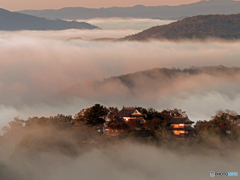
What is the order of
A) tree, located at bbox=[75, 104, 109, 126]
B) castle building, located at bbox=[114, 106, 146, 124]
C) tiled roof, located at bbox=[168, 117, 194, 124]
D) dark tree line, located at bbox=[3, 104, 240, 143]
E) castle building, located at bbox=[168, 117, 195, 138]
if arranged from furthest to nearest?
tree, located at bbox=[75, 104, 109, 126], castle building, located at bbox=[114, 106, 146, 124], tiled roof, located at bbox=[168, 117, 194, 124], castle building, located at bbox=[168, 117, 195, 138], dark tree line, located at bbox=[3, 104, 240, 143]

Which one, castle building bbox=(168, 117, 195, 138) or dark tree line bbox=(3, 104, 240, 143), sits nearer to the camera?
dark tree line bbox=(3, 104, 240, 143)

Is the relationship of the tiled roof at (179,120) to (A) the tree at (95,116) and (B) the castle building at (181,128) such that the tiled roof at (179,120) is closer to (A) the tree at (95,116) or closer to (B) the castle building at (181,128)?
(B) the castle building at (181,128)

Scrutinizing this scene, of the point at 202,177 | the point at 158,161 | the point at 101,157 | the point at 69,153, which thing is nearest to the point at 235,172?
the point at 202,177

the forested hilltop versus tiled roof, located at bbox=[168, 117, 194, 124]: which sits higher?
tiled roof, located at bbox=[168, 117, 194, 124]

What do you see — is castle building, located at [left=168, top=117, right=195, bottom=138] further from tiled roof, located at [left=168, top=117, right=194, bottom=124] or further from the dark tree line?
the dark tree line

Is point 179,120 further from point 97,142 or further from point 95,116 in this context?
point 95,116

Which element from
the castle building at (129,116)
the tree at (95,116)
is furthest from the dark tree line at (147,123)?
the castle building at (129,116)

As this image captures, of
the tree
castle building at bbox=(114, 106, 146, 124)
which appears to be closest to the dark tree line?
the tree

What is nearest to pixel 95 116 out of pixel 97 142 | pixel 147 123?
pixel 97 142

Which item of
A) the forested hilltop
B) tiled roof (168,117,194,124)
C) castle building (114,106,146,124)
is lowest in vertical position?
the forested hilltop

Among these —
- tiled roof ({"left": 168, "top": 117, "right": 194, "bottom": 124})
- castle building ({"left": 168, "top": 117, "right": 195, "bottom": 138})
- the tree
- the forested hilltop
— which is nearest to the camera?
the forested hilltop

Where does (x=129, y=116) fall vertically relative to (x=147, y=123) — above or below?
above
